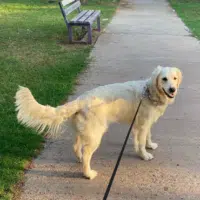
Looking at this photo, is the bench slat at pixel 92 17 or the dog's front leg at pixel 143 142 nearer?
the dog's front leg at pixel 143 142

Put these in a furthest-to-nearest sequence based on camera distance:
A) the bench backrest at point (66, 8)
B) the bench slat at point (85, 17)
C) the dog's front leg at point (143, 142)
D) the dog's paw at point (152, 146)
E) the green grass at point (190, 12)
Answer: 1. the green grass at point (190, 12)
2. the bench slat at point (85, 17)
3. the bench backrest at point (66, 8)
4. the dog's paw at point (152, 146)
5. the dog's front leg at point (143, 142)

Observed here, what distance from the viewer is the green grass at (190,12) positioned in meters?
13.6

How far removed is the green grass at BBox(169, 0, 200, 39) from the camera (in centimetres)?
1359

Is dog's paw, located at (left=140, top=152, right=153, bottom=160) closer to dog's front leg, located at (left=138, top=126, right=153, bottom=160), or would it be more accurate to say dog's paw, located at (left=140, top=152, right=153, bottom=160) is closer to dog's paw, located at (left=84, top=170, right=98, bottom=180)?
dog's front leg, located at (left=138, top=126, right=153, bottom=160)

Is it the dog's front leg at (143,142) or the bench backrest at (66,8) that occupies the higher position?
the dog's front leg at (143,142)

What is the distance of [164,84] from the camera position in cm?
405

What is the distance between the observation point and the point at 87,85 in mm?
6992

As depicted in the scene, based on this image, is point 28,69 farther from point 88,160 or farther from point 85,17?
point 88,160

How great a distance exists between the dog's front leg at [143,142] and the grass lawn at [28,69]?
4.14ft

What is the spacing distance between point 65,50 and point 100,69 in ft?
5.74

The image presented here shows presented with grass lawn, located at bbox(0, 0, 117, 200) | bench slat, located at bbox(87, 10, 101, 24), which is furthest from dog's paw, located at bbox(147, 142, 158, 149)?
bench slat, located at bbox(87, 10, 101, 24)

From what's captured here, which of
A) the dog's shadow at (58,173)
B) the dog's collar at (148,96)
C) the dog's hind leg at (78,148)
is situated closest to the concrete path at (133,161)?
the dog's shadow at (58,173)

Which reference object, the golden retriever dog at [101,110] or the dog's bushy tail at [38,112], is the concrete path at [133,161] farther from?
the dog's bushy tail at [38,112]

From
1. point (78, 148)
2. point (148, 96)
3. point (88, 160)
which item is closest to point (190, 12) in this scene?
point (148, 96)
